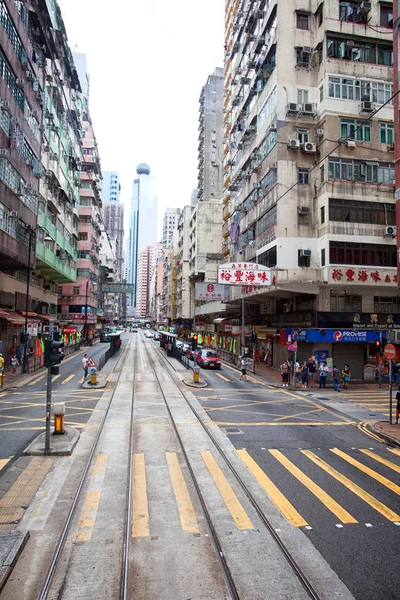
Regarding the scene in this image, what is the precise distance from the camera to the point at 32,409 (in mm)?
18469

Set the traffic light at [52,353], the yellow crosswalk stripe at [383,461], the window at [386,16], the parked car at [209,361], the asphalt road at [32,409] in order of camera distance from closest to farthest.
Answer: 1. the yellow crosswalk stripe at [383,461]
2. the traffic light at [52,353]
3. the asphalt road at [32,409]
4. the window at [386,16]
5. the parked car at [209,361]

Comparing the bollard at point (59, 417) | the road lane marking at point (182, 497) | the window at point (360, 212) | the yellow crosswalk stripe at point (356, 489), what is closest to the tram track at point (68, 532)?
the road lane marking at point (182, 497)

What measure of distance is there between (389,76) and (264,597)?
119ft

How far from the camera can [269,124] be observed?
34.4 metres

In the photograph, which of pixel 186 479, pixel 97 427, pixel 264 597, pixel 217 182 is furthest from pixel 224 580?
pixel 217 182

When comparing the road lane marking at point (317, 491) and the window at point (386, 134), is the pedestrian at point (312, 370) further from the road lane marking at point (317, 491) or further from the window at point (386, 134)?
the window at point (386, 134)

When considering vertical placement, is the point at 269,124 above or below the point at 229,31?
below

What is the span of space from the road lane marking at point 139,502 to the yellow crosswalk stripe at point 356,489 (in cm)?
469

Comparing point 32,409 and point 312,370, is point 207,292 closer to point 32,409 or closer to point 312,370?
point 312,370

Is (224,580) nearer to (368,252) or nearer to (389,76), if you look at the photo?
(368,252)

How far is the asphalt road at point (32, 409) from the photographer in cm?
1344

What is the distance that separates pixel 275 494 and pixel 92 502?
392 centimetres

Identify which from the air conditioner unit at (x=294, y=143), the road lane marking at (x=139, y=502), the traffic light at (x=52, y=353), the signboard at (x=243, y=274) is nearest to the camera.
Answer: the road lane marking at (x=139, y=502)

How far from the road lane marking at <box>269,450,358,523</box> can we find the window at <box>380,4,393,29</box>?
34710 millimetres
